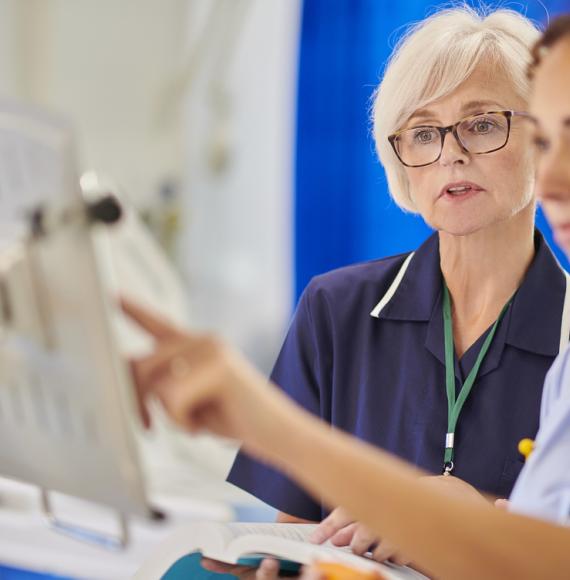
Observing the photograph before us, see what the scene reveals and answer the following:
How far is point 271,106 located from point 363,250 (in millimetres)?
984

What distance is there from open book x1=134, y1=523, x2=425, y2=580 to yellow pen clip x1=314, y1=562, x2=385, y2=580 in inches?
7.7

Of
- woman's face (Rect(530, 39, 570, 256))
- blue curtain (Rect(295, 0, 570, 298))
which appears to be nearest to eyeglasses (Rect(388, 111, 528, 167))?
woman's face (Rect(530, 39, 570, 256))

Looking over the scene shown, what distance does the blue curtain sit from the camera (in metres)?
3.51

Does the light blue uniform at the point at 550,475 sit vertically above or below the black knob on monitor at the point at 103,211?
below

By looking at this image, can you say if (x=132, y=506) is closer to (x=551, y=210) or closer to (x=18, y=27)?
(x=551, y=210)

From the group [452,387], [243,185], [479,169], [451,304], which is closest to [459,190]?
[479,169]

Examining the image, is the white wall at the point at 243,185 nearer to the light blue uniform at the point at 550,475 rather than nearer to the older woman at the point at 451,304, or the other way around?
the older woman at the point at 451,304

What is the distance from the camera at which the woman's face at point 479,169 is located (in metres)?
1.49

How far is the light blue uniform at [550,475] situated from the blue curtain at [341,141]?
93.4 inches

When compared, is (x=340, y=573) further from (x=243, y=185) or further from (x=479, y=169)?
(x=243, y=185)

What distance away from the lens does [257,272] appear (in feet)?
14.3

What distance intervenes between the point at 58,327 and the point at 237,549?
0.45 metres

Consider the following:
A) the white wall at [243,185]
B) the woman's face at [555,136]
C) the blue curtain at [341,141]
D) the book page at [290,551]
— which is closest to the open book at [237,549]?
the book page at [290,551]

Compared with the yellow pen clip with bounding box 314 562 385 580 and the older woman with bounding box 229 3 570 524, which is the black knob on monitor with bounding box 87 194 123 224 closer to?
the yellow pen clip with bounding box 314 562 385 580
